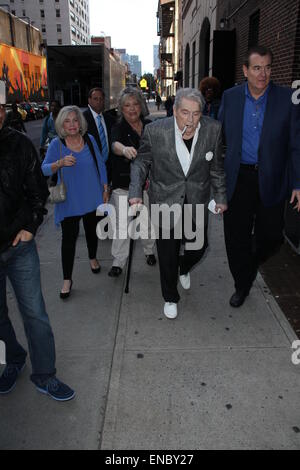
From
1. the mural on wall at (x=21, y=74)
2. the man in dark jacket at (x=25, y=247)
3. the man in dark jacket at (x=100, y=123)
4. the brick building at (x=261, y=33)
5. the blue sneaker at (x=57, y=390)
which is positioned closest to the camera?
the man in dark jacket at (x=25, y=247)

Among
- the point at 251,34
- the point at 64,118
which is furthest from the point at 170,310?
the point at 251,34

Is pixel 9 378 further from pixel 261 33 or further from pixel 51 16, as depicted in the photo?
pixel 51 16

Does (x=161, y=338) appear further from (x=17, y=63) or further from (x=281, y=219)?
(x=17, y=63)

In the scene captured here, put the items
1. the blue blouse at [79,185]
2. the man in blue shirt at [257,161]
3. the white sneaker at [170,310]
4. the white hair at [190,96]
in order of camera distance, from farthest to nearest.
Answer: the blue blouse at [79,185] → the white sneaker at [170,310] → the man in blue shirt at [257,161] → the white hair at [190,96]

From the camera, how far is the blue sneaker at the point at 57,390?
264 cm

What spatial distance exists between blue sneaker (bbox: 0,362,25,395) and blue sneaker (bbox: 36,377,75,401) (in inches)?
9.0

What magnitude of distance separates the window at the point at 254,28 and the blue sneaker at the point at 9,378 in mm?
10017

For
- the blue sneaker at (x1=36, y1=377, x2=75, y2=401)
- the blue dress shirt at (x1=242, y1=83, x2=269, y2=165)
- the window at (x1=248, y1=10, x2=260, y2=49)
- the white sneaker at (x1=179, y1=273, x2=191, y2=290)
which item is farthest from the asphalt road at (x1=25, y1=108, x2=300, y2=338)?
the window at (x1=248, y1=10, x2=260, y2=49)

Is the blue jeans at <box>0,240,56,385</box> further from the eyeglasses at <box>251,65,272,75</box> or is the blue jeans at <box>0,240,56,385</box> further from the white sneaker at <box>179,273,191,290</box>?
the eyeglasses at <box>251,65,272,75</box>

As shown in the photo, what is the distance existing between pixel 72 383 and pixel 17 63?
3667cm

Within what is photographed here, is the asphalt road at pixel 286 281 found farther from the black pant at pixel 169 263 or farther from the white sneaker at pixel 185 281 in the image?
the black pant at pixel 169 263

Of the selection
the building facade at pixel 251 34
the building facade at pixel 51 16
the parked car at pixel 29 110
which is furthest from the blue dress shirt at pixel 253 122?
the building facade at pixel 51 16

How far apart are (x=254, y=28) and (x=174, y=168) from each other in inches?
352
